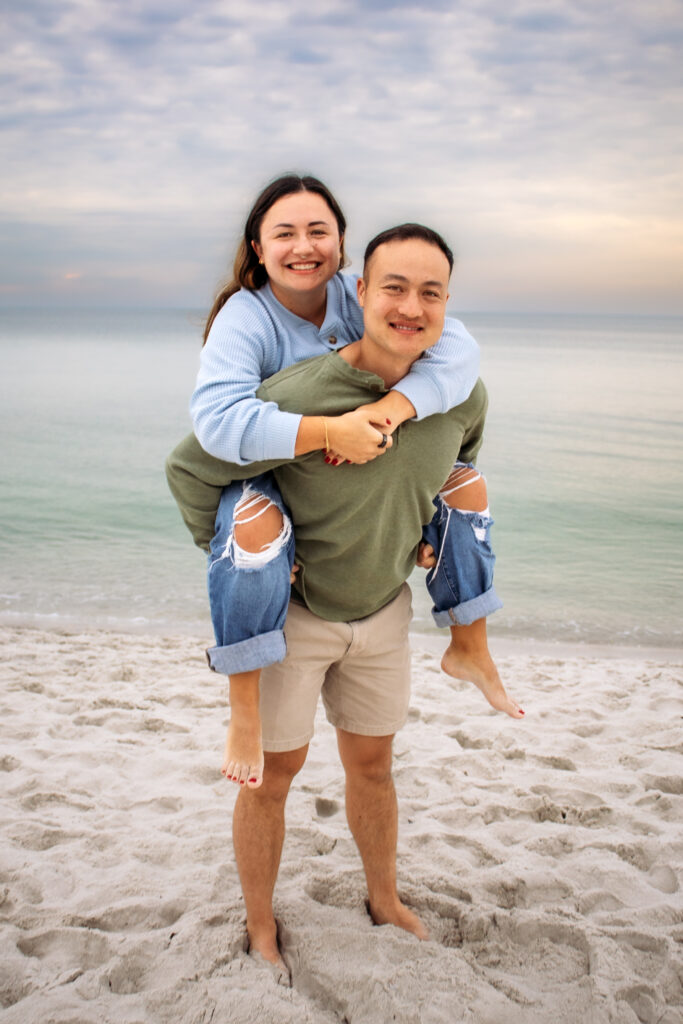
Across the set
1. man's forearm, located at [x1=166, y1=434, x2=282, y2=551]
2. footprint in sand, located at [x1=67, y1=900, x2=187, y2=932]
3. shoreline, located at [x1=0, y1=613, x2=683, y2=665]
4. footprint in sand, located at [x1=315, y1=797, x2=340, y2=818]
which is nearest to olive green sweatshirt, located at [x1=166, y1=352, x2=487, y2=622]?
man's forearm, located at [x1=166, y1=434, x2=282, y2=551]

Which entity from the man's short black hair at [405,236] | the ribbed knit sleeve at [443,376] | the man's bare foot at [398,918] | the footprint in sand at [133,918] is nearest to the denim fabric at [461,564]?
the ribbed knit sleeve at [443,376]

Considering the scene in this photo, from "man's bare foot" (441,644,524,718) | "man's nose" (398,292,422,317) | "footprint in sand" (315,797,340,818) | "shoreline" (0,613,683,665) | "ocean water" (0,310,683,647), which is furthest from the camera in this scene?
"ocean water" (0,310,683,647)

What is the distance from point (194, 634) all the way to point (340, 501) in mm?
4607

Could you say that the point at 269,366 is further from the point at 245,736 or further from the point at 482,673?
the point at 482,673

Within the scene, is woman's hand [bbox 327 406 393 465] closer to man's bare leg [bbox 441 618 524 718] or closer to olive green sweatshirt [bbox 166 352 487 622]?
olive green sweatshirt [bbox 166 352 487 622]

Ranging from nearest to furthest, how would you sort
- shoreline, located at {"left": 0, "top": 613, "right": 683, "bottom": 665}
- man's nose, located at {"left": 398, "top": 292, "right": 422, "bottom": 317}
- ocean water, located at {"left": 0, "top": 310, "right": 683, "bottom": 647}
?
1. man's nose, located at {"left": 398, "top": 292, "right": 422, "bottom": 317}
2. shoreline, located at {"left": 0, "top": 613, "right": 683, "bottom": 665}
3. ocean water, located at {"left": 0, "top": 310, "right": 683, "bottom": 647}

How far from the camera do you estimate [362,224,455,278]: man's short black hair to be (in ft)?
7.00

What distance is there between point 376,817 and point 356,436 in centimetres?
143

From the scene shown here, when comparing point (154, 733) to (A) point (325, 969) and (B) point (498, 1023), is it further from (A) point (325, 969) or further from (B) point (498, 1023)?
(B) point (498, 1023)

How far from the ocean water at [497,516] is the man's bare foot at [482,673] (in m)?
1.50

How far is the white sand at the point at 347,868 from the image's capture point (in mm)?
2373

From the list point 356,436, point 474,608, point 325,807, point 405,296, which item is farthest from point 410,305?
point 325,807

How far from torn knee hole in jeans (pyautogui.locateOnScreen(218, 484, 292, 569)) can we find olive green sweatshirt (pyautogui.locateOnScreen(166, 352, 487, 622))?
7 cm

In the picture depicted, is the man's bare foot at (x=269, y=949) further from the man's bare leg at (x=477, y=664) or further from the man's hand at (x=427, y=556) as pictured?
the man's hand at (x=427, y=556)
